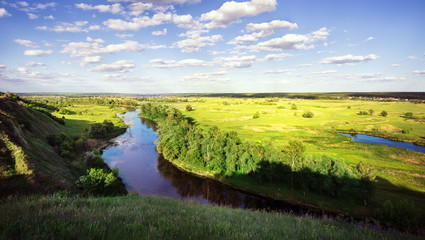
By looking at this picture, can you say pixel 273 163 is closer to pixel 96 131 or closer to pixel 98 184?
pixel 98 184

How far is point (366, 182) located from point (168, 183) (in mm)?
33283

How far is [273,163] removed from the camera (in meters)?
32.9

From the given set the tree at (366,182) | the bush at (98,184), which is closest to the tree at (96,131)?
the bush at (98,184)

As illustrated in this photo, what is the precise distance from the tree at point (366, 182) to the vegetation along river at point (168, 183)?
29.7 ft

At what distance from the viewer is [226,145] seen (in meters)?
39.2

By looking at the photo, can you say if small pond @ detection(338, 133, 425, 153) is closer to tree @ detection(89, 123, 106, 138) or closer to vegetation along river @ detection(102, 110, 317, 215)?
vegetation along river @ detection(102, 110, 317, 215)

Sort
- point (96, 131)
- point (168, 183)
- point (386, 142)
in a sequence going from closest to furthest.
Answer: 1. point (168, 183)
2. point (96, 131)
3. point (386, 142)

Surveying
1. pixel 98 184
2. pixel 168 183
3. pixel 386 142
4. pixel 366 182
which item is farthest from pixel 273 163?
pixel 386 142

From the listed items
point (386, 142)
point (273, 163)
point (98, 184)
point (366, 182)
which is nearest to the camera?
point (98, 184)

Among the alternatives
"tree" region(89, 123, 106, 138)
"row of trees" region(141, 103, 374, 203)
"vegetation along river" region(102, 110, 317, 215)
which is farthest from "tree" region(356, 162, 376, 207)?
"tree" region(89, 123, 106, 138)

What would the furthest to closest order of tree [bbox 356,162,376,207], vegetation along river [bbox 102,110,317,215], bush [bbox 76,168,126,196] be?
vegetation along river [bbox 102,110,317,215], tree [bbox 356,162,376,207], bush [bbox 76,168,126,196]

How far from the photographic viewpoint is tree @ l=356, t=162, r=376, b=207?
83.8 ft

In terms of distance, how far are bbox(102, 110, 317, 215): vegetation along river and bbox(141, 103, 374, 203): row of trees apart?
381 centimetres

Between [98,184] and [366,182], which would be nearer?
[98,184]
